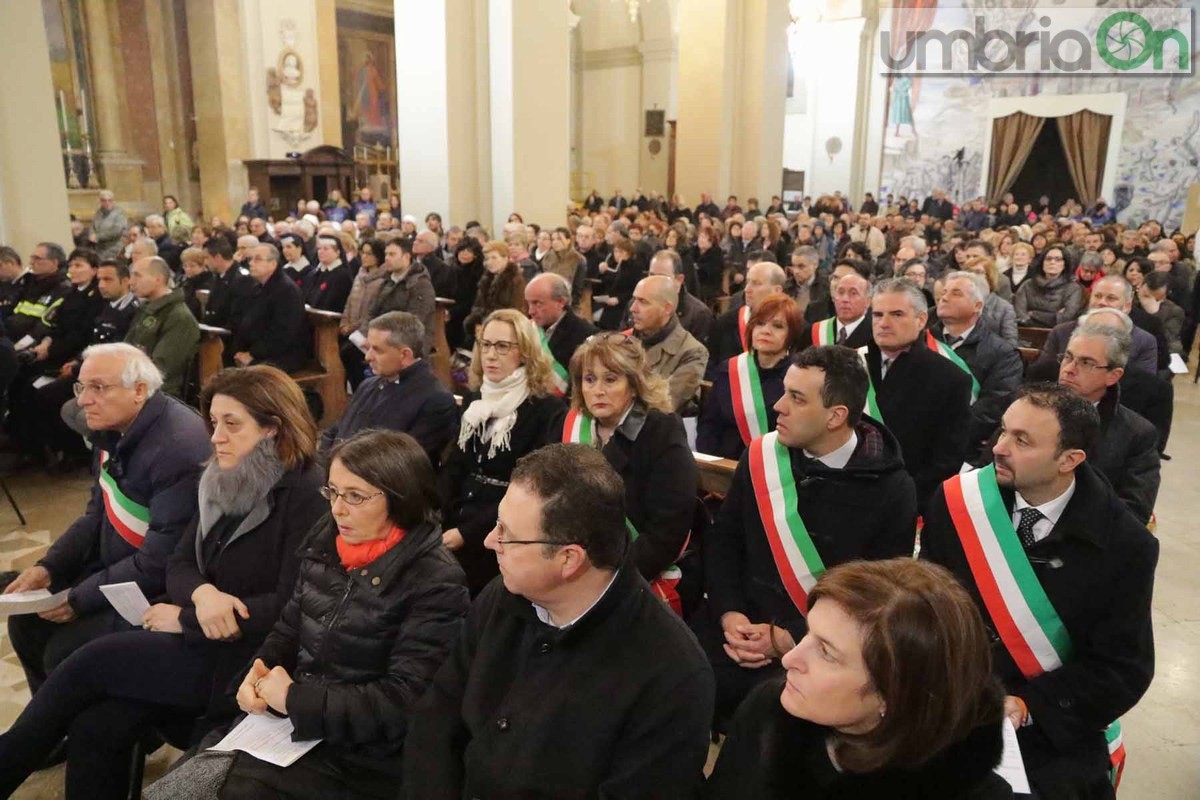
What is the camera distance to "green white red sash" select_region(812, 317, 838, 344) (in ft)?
16.9

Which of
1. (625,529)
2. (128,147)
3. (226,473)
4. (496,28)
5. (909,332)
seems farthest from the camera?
(128,147)

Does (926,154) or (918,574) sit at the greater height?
(926,154)

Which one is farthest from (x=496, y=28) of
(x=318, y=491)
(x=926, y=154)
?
(x=926, y=154)

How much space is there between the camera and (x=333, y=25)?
59.5 feet

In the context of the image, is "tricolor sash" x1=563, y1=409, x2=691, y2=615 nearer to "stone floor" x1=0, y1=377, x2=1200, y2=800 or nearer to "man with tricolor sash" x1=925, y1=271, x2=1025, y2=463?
"stone floor" x1=0, y1=377, x2=1200, y2=800

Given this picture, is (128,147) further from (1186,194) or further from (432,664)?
(1186,194)

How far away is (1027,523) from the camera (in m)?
2.59

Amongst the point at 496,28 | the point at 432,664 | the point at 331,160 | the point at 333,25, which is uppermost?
the point at 333,25

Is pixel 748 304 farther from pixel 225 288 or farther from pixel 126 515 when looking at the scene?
pixel 225 288

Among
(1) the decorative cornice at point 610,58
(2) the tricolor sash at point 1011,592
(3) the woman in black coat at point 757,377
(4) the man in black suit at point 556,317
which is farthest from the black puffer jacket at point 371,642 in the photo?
Result: (1) the decorative cornice at point 610,58

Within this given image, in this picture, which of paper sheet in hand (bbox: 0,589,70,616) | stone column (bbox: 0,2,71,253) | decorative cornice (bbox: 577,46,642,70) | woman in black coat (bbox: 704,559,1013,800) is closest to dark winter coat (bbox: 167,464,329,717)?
paper sheet in hand (bbox: 0,589,70,616)

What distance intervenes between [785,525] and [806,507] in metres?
0.09

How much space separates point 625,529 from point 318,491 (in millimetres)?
1351

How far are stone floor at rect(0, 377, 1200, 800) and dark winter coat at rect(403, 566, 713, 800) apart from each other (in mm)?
1905
